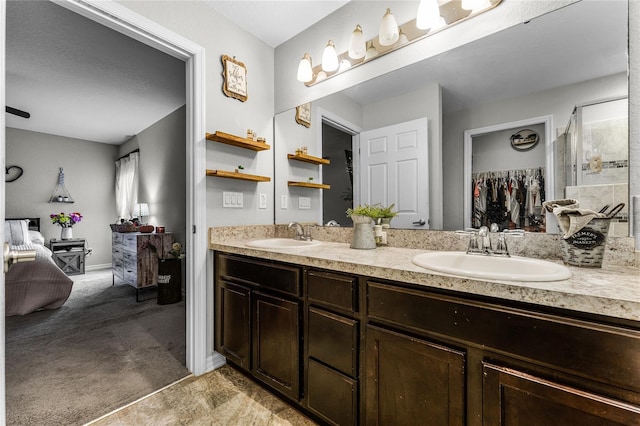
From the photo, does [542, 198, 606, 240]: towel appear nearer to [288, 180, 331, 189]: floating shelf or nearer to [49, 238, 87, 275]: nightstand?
[288, 180, 331, 189]: floating shelf

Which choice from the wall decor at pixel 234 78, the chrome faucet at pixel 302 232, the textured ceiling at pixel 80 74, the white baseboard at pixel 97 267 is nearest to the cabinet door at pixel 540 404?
the chrome faucet at pixel 302 232

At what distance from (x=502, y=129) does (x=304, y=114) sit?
138cm

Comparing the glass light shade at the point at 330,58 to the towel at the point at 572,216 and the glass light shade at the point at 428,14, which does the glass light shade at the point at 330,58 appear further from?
the towel at the point at 572,216

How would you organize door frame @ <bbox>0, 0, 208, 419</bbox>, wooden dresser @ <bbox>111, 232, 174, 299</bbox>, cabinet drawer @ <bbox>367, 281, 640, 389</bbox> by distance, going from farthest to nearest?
1. wooden dresser @ <bbox>111, 232, 174, 299</bbox>
2. door frame @ <bbox>0, 0, 208, 419</bbox>
3. cabinet drawer @ <bbox>367, 281, 640, 389</bbox>

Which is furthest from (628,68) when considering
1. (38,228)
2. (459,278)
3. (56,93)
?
(38,228)

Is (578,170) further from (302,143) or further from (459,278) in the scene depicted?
(302,143)

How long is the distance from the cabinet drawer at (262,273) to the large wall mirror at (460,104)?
0.68 meters

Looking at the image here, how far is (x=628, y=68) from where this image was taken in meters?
1.13

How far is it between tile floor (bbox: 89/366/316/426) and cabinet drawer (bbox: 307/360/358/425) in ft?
0.68

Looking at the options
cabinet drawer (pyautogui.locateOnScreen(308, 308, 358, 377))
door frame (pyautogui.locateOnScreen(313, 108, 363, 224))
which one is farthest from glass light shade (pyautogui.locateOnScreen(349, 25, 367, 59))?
cabinet drawer (pyautogui.locateOnScreen(308, 308, 358, 377))

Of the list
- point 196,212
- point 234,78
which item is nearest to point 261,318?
point 196,212

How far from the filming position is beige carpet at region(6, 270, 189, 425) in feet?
5.36

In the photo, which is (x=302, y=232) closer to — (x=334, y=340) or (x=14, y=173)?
(x=334, y=340)

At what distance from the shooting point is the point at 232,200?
2.14m
